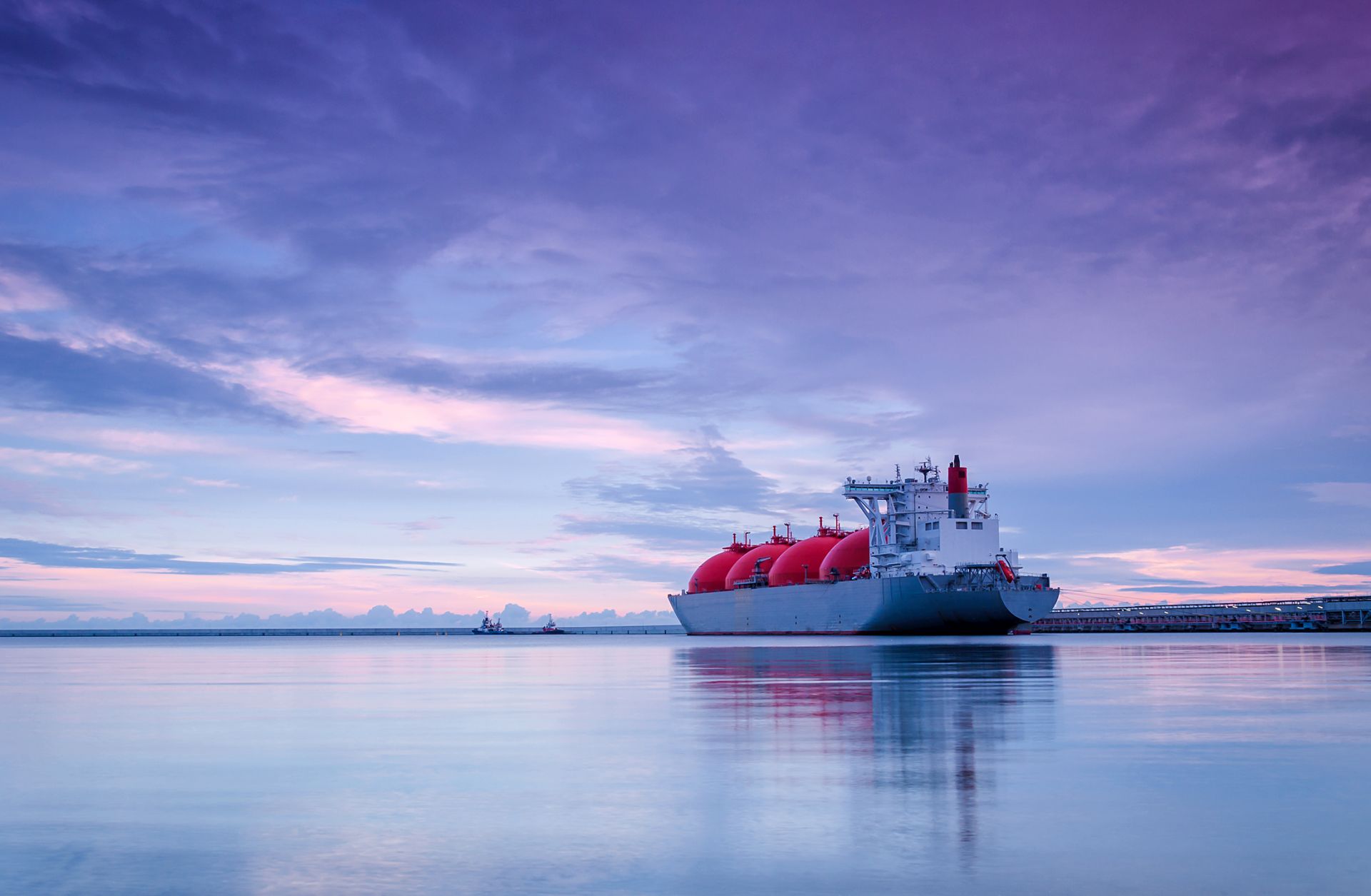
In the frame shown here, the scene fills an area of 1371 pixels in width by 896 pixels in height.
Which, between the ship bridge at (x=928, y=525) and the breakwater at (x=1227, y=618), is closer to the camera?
the ship bridge at (x=928, y=525)

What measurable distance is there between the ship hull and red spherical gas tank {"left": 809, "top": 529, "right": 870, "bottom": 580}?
2.26 m

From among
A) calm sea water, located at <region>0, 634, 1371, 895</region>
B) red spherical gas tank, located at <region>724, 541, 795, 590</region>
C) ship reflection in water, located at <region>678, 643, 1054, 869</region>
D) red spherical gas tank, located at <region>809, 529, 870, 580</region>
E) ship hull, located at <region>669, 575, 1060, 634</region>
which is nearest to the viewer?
calm sea water, located at <region>0, 634, 1371, 895</region>

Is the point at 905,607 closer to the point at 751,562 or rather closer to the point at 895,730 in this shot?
the point at 751,562

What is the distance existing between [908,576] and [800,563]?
868 inches

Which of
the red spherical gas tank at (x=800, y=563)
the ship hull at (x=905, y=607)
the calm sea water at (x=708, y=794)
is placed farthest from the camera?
the red spherical gas tank at (x=800, y=563)

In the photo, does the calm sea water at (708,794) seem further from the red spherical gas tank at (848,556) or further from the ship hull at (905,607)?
the red spherical gas tank at (848,556)

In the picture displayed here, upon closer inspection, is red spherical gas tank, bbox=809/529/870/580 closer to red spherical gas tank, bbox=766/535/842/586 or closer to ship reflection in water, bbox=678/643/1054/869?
red spherical gas tank, bbox=766/535/842/586

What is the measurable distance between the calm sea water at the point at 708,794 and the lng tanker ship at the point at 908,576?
53.8m

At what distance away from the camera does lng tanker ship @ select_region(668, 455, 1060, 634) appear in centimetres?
7656

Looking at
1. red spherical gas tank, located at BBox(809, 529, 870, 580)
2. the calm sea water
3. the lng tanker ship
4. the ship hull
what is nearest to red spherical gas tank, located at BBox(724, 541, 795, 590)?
the lng tanker ship

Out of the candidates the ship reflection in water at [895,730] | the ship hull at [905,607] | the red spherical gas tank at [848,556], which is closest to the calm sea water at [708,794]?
the ship reflection in water at [895,730]

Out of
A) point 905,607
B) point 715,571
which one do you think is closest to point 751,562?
point 715,571

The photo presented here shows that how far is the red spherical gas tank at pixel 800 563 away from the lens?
97.0 meters

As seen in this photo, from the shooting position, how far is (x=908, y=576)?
254 feet
